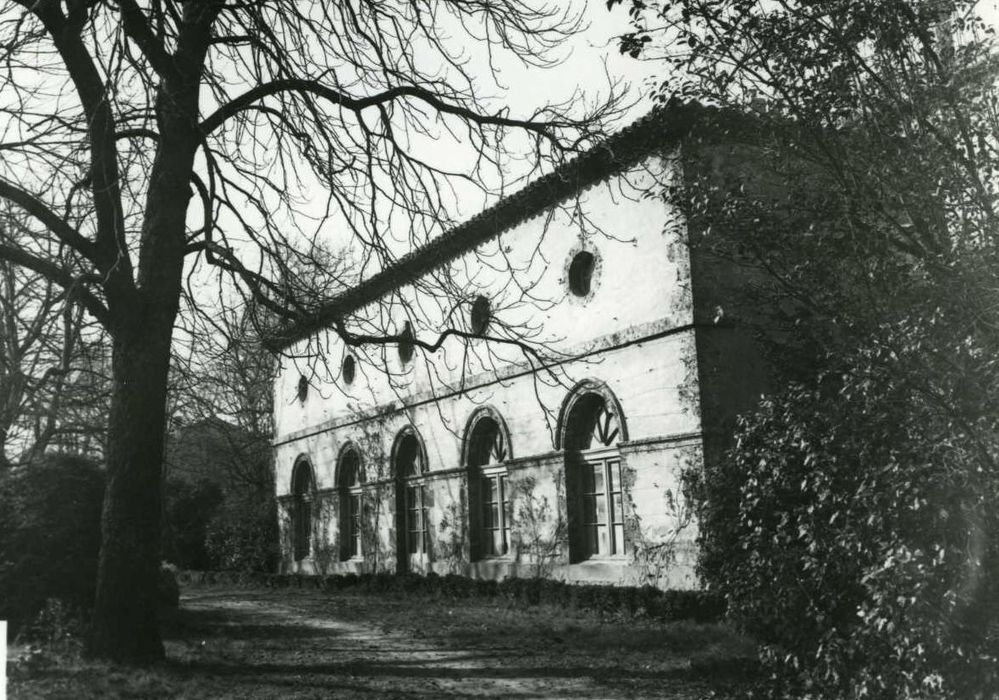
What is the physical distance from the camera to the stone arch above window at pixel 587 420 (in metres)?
13.9

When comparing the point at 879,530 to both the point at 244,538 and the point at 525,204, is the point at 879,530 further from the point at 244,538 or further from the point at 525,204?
the point at 244,538

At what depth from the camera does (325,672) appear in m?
8.98

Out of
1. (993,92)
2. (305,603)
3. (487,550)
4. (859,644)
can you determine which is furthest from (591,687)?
(305,603)

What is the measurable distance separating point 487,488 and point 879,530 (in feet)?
41.3

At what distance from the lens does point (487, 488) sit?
17.4 metres

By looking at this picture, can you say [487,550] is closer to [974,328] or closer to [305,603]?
[305,603]

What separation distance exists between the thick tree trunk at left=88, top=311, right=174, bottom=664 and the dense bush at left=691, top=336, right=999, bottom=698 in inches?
233

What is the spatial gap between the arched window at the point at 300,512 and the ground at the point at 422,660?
452 inches

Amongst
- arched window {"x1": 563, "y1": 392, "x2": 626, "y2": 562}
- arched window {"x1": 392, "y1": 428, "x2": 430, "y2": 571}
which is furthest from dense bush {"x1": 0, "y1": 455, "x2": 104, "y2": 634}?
arched window {"x1": 392, "y1": 428, "x2": 430, "y2": 571}

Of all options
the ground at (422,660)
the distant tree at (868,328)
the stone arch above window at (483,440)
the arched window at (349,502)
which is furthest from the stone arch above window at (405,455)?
the distant tree at (868,328)

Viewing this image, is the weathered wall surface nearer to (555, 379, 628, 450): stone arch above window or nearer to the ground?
(555, 379, 628, 450): stone arch above window

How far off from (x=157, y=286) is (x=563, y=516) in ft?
25.6

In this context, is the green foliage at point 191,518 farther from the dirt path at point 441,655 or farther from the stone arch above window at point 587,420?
the stone arch above window at point 587,420

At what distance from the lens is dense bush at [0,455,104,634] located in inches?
416
